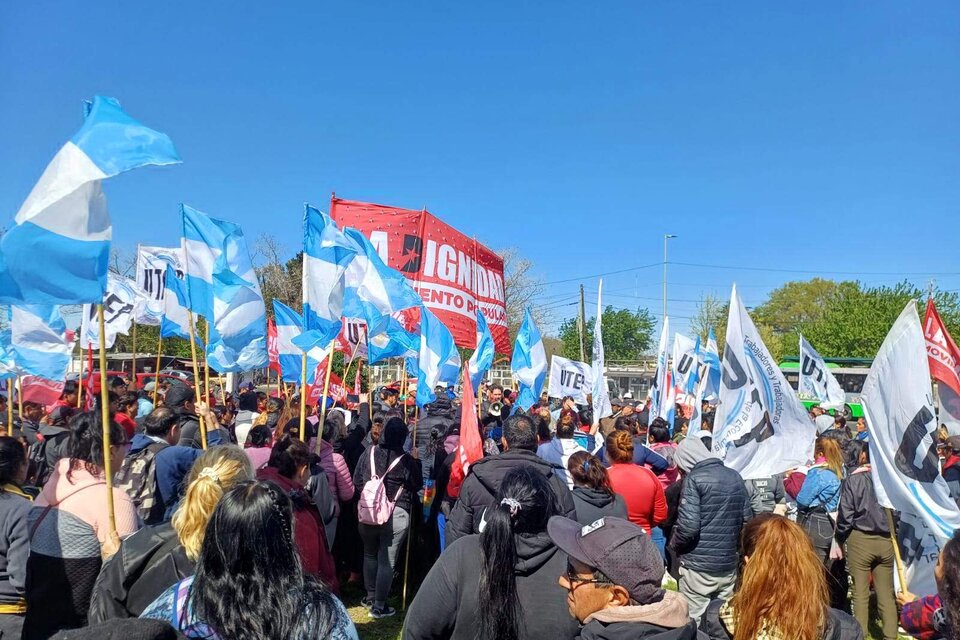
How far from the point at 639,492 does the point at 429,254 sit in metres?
5.42

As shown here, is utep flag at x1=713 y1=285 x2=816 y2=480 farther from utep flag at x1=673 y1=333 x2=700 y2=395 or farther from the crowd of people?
utep flag at x1=673 y1=333 x2=700 y2=395

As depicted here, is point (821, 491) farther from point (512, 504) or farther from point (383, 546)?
point (512, 504)

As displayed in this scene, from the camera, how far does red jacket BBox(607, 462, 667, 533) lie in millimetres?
5562

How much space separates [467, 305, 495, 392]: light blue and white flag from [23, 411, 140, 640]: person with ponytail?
17.9 ft

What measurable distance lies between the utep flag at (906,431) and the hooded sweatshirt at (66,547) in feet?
15.0

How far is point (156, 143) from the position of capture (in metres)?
4.08

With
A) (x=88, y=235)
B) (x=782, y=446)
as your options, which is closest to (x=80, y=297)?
(x=88, y=235)

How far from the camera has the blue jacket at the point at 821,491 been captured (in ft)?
18.7

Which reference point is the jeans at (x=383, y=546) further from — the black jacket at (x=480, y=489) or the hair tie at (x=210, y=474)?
the hair tie at (x=210, y=474)

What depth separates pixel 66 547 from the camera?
329 centimetres

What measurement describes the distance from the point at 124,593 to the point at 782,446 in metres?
4.71

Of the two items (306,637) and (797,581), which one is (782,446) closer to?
(797,581)

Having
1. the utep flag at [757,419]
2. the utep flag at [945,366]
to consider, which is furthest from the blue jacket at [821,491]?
the utep flag at [945,366]

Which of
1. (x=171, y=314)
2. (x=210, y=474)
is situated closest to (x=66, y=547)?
(x=210, y=474)
